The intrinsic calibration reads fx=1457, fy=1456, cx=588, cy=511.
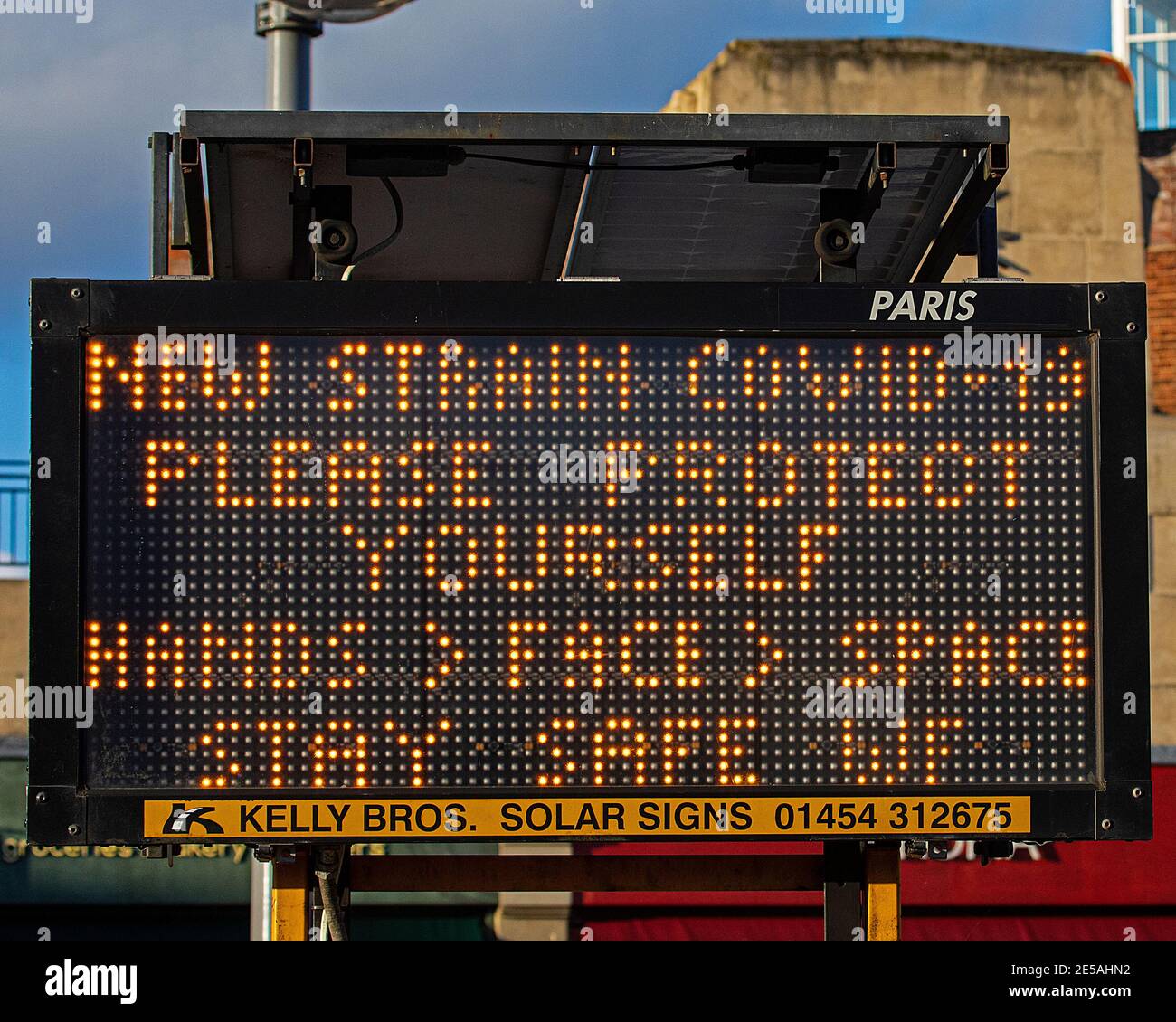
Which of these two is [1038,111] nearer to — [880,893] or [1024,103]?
[1024,103]

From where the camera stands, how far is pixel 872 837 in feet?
12.4

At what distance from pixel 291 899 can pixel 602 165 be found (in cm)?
234

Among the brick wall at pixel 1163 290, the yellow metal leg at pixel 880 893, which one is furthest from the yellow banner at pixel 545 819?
the brick wall at pixel 1163 290

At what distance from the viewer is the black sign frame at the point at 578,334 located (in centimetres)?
374

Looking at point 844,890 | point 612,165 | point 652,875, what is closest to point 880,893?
point 844,890

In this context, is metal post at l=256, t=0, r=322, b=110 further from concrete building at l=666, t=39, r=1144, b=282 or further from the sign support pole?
concrete building at l=666, t=39, r=1144, b=282

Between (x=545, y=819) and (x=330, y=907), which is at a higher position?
(x=545, y=819)

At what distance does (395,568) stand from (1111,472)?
1910 mm

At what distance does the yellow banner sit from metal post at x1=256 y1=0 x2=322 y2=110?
4458mm

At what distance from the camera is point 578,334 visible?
12.7 feet

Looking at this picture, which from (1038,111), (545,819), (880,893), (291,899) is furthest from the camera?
(1038,111)

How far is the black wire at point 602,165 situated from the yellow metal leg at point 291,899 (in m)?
2.09
